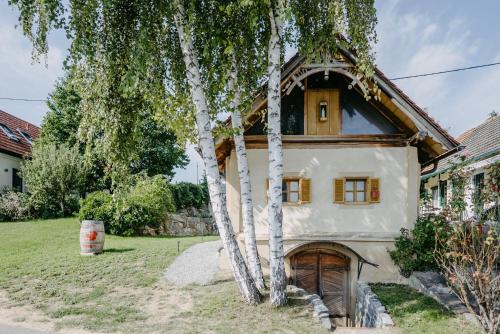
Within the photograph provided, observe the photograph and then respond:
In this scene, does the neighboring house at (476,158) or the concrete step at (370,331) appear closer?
the concrete step at (370,331)

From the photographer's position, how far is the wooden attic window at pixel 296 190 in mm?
10234

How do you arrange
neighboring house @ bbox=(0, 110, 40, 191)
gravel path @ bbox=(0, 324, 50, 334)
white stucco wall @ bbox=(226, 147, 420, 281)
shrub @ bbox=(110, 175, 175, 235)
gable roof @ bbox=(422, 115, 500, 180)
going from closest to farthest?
1. gravel path @ bbox=(0, 324, 50, 334)
2. white stucco wall @ bbox=(226, 147, 420, 281)
3. gable roof @ bbox=(422, 115, 500, 180)
4. shrub @ bbox=(110, 175, 175, 235)
5. neighboring house @ bbox=(0, 110, 40, 191)

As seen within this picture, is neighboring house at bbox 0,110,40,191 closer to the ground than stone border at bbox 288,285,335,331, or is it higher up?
higher up

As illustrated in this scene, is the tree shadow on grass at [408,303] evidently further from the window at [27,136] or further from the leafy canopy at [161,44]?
the window at [27,136]

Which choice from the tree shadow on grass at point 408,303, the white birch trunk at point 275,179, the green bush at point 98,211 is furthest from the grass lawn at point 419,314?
the green bush at point 98,211

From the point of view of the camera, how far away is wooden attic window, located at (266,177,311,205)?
33.6 feet

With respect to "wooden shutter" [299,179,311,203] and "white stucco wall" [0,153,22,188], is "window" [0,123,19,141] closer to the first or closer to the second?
"white stucco wall" [0,153,22,188]

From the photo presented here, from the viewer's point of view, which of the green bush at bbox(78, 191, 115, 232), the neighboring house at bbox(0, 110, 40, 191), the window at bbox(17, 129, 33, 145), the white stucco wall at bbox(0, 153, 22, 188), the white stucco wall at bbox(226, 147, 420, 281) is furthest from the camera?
the window at bbox(17, 129, 33, 145)

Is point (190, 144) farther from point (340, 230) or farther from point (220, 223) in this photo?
point (340, 230)

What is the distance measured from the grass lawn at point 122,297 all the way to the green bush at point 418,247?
12.3 ft

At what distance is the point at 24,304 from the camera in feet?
25.1

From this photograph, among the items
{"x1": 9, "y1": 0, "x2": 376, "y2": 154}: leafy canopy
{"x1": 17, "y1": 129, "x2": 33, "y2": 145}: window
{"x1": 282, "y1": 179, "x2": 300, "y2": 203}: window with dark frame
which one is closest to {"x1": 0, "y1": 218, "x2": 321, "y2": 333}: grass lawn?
{"x1": 282, "y1": 179, "x2": 300, "y2": 203}: window with dark frame

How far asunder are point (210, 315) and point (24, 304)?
12.9 ft

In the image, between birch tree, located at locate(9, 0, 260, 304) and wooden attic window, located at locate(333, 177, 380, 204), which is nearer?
birch tree, located at locate(9, 0, 260, 304)
